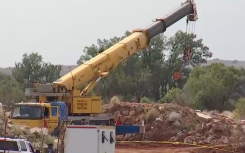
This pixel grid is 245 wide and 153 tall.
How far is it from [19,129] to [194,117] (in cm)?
2063

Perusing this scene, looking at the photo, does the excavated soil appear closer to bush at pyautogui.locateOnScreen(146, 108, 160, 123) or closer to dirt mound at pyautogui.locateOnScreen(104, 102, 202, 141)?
dirt mound at pyautogui.locateOnScreen(104, 102, 202, 141)

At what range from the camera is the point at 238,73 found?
91938 mm

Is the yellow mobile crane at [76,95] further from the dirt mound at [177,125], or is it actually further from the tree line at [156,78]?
the tree line at [156,78]

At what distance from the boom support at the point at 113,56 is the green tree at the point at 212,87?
1333 inches

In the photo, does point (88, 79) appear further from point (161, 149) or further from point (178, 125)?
point (178, 125)

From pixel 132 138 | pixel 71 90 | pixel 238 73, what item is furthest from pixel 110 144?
pixel 238 73

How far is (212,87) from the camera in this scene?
78625 mm

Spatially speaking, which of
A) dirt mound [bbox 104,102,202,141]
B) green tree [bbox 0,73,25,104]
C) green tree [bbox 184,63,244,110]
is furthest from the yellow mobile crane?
green tree [bbox 184,63,244,110]

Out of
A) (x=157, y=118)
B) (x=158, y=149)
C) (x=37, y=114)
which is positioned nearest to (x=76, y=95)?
(x=37, y=114)

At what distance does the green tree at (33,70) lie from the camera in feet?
261

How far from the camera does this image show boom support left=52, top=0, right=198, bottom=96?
38.8 metres

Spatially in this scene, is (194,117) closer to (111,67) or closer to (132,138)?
(132,138)

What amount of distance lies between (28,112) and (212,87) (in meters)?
44.8

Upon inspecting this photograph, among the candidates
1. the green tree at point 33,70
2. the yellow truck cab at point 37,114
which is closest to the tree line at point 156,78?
the green tree at point 33,70
